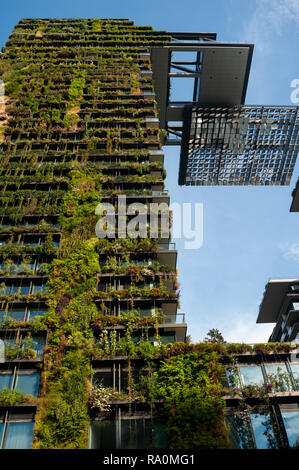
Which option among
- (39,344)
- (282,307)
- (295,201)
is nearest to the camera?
(39,344)

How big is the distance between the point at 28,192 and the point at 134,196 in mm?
7359

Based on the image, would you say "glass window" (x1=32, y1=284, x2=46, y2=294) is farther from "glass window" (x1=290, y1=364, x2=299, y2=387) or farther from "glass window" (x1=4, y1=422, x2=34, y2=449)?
"glass window" (x1=290, y1=364, x2=299, y2=387)

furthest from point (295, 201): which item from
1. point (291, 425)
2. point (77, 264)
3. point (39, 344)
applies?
point (39, 344)

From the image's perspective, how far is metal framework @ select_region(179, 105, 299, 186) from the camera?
56656 millimetres

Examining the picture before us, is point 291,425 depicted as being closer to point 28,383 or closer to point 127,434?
point 127,434

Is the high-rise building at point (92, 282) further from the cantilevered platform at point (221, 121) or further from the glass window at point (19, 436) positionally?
the cantilevered platform at point (221, 121)

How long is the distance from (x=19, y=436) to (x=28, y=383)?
2.36 m

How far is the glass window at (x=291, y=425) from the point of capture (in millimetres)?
17778

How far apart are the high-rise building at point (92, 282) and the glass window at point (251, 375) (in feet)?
0.34

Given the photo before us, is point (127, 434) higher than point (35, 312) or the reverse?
the reverse

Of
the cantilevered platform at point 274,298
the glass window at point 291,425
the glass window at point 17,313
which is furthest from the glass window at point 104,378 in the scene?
the cantilevered platform at point 274,298

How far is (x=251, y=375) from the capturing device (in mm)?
20234

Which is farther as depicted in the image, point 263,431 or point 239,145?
point 239,145
